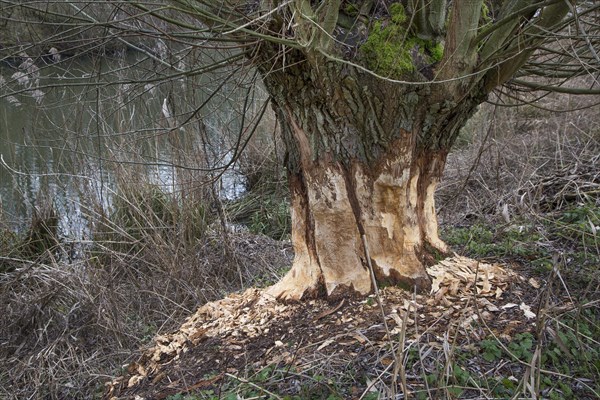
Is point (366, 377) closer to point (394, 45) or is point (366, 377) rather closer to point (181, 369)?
point (181, 369)

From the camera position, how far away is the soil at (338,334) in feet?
7.60

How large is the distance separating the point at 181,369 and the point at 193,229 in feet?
7.37

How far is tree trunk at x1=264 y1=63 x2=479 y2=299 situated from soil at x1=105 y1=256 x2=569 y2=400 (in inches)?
5.7

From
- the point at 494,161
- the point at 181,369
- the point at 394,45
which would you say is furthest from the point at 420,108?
the point at 494,161

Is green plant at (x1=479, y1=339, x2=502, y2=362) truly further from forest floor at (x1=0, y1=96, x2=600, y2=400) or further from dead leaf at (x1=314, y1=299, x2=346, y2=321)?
dead leaf at (x1=314, y1=299, x2=346, y2=321)

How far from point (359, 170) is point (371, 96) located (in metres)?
0.37

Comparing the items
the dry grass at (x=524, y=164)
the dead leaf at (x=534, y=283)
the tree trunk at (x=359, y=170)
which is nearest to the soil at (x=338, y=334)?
the dead leaf at (x=534, y=283)

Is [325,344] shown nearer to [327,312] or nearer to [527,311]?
[327,312]

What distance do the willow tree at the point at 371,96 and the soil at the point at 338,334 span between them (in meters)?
0.16

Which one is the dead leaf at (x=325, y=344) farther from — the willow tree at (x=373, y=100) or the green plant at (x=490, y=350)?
the green plant at (x=490, y=350)

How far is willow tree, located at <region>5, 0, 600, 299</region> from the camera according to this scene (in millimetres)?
2355

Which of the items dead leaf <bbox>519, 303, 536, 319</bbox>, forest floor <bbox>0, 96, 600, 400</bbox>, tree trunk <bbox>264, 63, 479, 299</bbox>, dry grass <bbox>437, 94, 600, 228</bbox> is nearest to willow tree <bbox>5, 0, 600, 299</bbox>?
tree trunk <bbox>264, 63, 479, 299</bbox>

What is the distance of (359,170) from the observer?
2668 mm

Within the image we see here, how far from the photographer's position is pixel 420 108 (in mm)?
2592
